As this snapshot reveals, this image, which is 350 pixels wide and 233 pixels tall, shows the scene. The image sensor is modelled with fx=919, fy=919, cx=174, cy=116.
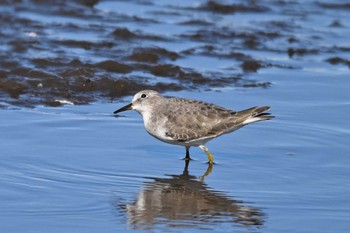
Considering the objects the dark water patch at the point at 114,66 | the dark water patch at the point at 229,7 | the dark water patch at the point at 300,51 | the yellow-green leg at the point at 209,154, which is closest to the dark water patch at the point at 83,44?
the dark water patch at the point at 114,66

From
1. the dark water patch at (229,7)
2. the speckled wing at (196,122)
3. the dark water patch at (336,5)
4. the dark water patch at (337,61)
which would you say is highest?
the dark water patch at (336,5)

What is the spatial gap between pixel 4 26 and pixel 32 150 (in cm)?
660

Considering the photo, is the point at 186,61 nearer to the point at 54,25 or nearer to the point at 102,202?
the point at 54,25

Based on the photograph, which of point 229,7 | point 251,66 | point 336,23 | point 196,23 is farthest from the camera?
point 229,7

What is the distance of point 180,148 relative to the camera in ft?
36.5

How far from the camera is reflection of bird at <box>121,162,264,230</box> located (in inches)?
319

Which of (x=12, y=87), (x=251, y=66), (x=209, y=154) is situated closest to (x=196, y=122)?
(x=209, y=154)

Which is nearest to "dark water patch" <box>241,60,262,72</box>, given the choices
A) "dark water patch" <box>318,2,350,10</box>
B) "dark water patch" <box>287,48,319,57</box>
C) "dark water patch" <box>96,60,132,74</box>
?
"dark water patch" <box>287,48,319,57</box>

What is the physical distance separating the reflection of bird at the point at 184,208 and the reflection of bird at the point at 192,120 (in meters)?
0.81

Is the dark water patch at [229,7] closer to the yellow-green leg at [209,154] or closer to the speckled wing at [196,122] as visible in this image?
the speckled wing at [196,122]

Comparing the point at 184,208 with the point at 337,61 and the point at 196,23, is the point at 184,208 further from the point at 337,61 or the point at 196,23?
the point at 196,23

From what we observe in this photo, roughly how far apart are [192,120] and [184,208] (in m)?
2.00

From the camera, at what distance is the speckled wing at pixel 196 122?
10.3m

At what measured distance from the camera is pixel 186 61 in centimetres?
1486
